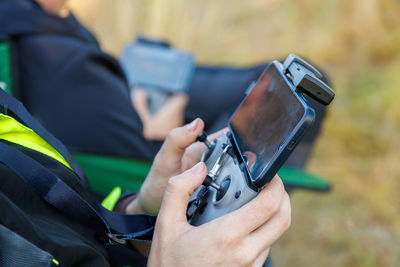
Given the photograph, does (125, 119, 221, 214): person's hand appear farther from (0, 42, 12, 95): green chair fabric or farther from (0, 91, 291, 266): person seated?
(0, 42, 12, 95): green chair fabric

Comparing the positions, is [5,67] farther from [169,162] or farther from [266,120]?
[266,120]

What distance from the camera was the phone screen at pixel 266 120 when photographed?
0.48 metres

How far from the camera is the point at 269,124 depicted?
54cm

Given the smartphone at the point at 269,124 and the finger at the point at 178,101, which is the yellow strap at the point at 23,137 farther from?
the finger at the point at 178,101

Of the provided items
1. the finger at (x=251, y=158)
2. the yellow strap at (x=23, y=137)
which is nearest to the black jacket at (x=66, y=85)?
the yellow strap at (x=23, y=137)

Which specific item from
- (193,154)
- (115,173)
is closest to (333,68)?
(115,173)

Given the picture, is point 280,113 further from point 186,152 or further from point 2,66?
point 2,66

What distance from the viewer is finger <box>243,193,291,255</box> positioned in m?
0.48

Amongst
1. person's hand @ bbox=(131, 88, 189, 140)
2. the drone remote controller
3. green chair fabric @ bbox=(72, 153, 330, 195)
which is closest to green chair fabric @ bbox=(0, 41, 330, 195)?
green chair fabric @ bbox=(72, 153, 330, 195)

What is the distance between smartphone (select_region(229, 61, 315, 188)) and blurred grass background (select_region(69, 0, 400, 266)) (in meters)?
0.94

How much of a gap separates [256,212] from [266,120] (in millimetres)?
137

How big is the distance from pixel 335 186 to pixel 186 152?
1392mm

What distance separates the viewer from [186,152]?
29.5 inches

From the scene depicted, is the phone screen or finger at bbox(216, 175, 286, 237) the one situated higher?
the phone screen
